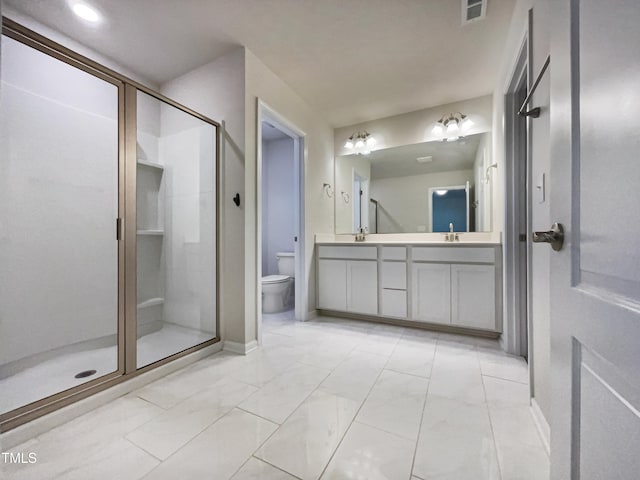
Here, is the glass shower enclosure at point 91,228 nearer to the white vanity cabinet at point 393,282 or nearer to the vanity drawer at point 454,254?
the white vanity cabinet at point 393,282

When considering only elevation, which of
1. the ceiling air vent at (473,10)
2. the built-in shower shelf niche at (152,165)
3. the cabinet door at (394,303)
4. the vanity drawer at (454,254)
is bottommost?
the cabinet door at (394,303)

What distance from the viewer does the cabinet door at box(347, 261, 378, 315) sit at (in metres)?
2.75

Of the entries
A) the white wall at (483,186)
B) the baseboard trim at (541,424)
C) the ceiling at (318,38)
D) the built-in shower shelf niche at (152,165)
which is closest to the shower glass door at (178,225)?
the built-in shower shelf niche at (152,165)

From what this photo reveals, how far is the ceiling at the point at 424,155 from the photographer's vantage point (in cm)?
280

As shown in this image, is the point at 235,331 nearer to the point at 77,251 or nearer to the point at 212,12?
the point at 77,251

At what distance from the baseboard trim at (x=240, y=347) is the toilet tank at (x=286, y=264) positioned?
1.48 m

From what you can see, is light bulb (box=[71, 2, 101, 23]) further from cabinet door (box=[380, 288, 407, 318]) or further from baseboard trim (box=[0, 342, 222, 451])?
cabinet door (box=[380, 288, 407, 318])

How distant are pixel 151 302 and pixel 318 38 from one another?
235 centimetres

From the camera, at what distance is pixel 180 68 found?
2352 millimetres

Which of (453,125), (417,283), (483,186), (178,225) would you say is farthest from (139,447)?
(453,125)

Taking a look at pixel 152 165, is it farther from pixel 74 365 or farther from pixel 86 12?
pixel 74 365

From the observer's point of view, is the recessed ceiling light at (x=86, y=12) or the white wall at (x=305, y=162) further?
the white wall at (x=305, y=162)

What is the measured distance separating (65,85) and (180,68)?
2.90 ft

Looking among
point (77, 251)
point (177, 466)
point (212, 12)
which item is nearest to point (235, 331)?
point (177, 466)
